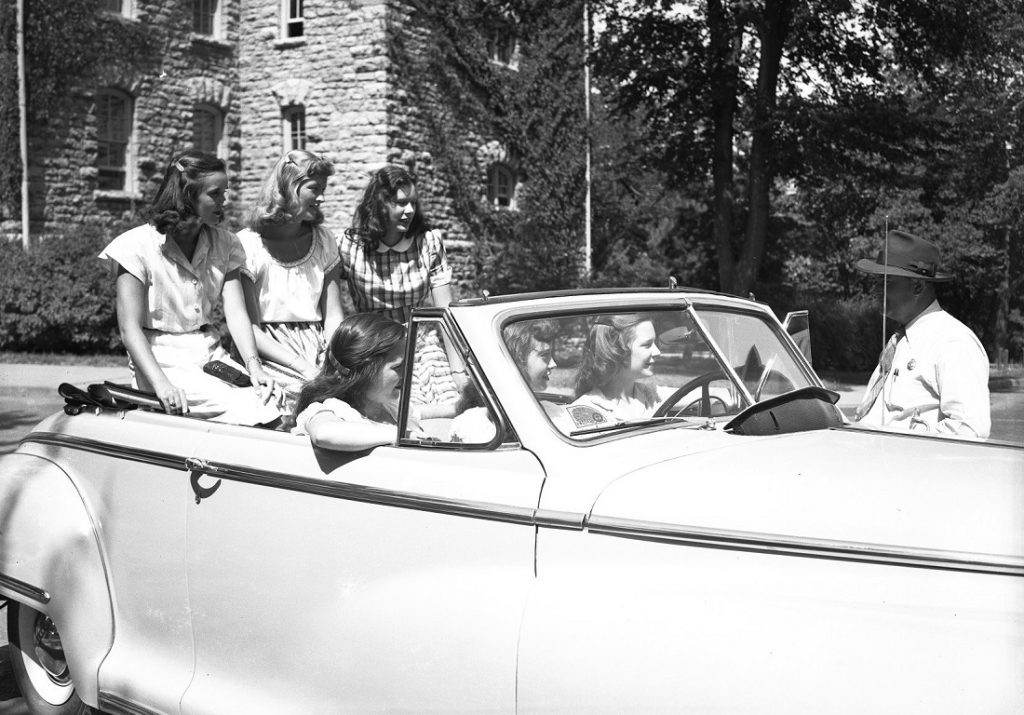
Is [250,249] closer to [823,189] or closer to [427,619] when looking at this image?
[427,619]

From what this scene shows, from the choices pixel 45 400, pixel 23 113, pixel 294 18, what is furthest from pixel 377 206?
pixel 294 18

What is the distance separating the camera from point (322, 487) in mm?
3143

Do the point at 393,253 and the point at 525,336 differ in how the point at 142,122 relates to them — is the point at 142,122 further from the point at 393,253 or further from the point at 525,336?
the point at 525,336

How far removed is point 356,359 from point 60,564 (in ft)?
4.26

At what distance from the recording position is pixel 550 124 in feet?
87.2

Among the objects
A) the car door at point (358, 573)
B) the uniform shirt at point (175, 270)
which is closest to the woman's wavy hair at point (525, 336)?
the car door at point (358, 573)

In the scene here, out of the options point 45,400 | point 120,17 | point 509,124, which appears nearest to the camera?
point 45,400

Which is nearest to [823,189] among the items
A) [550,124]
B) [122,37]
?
[550,124]

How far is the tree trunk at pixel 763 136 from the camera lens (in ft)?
63.7

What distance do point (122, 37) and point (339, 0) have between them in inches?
176

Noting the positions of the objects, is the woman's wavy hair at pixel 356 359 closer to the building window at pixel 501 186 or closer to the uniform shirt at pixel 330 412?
the uniform shirt at pixel 330 412

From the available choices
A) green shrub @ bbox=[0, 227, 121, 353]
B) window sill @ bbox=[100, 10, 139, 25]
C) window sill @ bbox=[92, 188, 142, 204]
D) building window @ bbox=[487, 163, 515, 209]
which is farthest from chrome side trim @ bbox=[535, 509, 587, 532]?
building window @ bbox=[487, 163, 515, 209]

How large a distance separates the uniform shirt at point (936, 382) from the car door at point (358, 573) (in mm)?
1863

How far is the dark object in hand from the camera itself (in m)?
4.32
